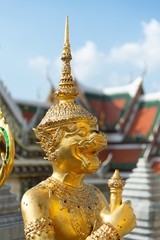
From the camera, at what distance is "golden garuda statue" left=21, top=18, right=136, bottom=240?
2.74m

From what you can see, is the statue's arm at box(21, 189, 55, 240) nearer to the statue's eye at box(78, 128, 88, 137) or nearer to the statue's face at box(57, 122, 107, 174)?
the statue's face at box(57, 122, 107, 174)

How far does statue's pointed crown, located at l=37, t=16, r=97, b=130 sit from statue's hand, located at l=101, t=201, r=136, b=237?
2.24 ft

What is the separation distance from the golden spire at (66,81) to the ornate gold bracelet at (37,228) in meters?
0.89

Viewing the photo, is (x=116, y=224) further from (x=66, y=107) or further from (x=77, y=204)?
(x=66, y=107)

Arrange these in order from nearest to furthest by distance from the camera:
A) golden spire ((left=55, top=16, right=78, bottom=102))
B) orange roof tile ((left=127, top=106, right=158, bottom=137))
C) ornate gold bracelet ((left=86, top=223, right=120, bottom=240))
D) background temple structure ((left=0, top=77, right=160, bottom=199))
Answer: ornate gold bracelet ((left=86, top=223, right=120, bottom=240)) < golden spire ((left=55, top=16, right=78, bottom=102)) < background temple structure ((left=0, top=77, right=160, bottom=199)) < orange roof tile ((left=127, top=106, right=158, bottom=137))

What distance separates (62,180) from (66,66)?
0.84m

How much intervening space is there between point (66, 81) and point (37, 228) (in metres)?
1.07

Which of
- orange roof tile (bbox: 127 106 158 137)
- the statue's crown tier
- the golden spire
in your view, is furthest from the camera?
orange roof tile (bbox: 127 106 158 137)

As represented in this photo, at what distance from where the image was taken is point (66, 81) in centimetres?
311

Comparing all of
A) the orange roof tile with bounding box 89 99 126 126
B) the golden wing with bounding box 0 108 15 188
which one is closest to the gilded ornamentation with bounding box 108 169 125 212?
the golden wing with bounding box 0 108 15 188

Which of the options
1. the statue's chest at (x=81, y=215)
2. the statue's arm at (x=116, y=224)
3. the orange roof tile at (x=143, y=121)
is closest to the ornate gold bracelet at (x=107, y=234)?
the statue's arm at (x=116, y=224)

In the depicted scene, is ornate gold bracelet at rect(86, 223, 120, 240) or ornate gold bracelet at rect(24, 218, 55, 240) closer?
ornate gold bracelet at rect(86, 223, 120, 240)

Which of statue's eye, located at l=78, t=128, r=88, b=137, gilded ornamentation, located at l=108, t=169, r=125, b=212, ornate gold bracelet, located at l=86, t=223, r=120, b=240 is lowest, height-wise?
ornate gold bracelet, located at l=86, t=223, r=120, b=240

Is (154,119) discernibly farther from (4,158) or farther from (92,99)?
(4,158)
